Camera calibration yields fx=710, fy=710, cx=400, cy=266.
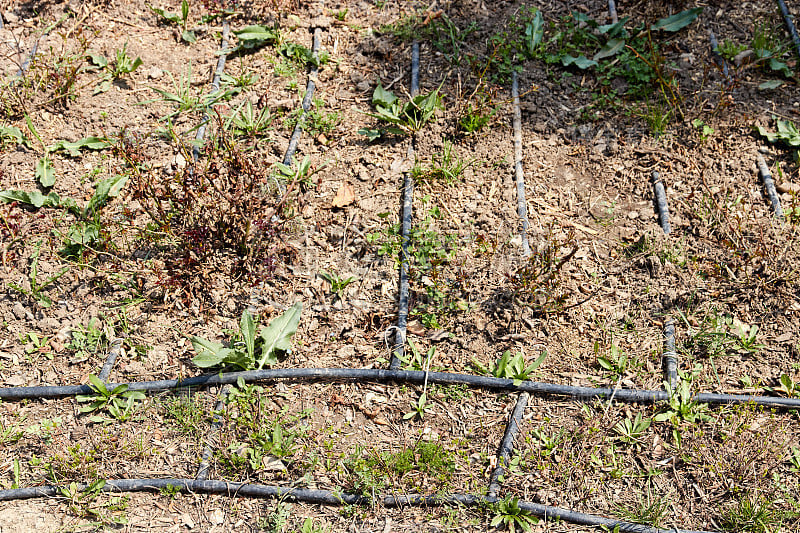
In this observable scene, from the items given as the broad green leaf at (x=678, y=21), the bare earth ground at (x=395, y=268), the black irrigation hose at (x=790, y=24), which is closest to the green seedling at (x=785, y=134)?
the bare earth ground at (x=395, y=268)

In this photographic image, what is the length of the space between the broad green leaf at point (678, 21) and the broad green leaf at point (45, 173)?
12.6ft

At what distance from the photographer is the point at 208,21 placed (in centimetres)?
500

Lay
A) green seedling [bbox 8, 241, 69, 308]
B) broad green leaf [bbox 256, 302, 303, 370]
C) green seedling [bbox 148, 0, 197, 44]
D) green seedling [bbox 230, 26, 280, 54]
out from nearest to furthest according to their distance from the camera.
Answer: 1. broad green leaf [bbox 256, 302, 303, 370]
2. green seedling [bbox 8, 241, 69, 308]
3. green seedling [bbox 230, 26, 280, 54]
4. green seedling [bbox 148, 0, 197, 44]

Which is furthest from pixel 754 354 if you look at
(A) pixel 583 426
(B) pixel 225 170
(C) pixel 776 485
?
(B) pixel 225 170

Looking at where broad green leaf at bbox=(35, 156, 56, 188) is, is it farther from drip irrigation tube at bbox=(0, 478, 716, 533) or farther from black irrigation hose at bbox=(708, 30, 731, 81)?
black irrigation hose at bbox=(708, 30, 731, 81)

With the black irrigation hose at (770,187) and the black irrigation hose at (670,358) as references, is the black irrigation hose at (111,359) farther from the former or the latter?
the black irrigation hose at (770,187)

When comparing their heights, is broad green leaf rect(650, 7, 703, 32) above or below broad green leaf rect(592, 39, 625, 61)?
above

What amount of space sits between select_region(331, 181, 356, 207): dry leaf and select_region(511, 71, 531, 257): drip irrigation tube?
942 millimetres

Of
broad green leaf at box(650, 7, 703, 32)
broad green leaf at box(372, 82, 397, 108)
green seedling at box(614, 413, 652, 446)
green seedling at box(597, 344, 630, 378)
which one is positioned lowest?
green seedling at box(614, 413, 652, 446)

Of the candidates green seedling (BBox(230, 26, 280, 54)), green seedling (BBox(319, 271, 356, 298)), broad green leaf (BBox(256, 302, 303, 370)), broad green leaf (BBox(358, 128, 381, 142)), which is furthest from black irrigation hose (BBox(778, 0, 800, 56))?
broad green leaf (BBox(256, 302, 303, 370))

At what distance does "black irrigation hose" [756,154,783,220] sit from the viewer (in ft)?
12.7

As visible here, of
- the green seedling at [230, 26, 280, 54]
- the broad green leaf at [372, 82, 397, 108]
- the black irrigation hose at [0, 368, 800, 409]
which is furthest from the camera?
the green seedling at [230, 26, 280, 54]

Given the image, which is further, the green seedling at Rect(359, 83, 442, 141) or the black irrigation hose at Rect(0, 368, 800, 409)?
the green seedling at Rect(359, 83, 442, 141)

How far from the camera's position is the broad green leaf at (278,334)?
3.40 metres
